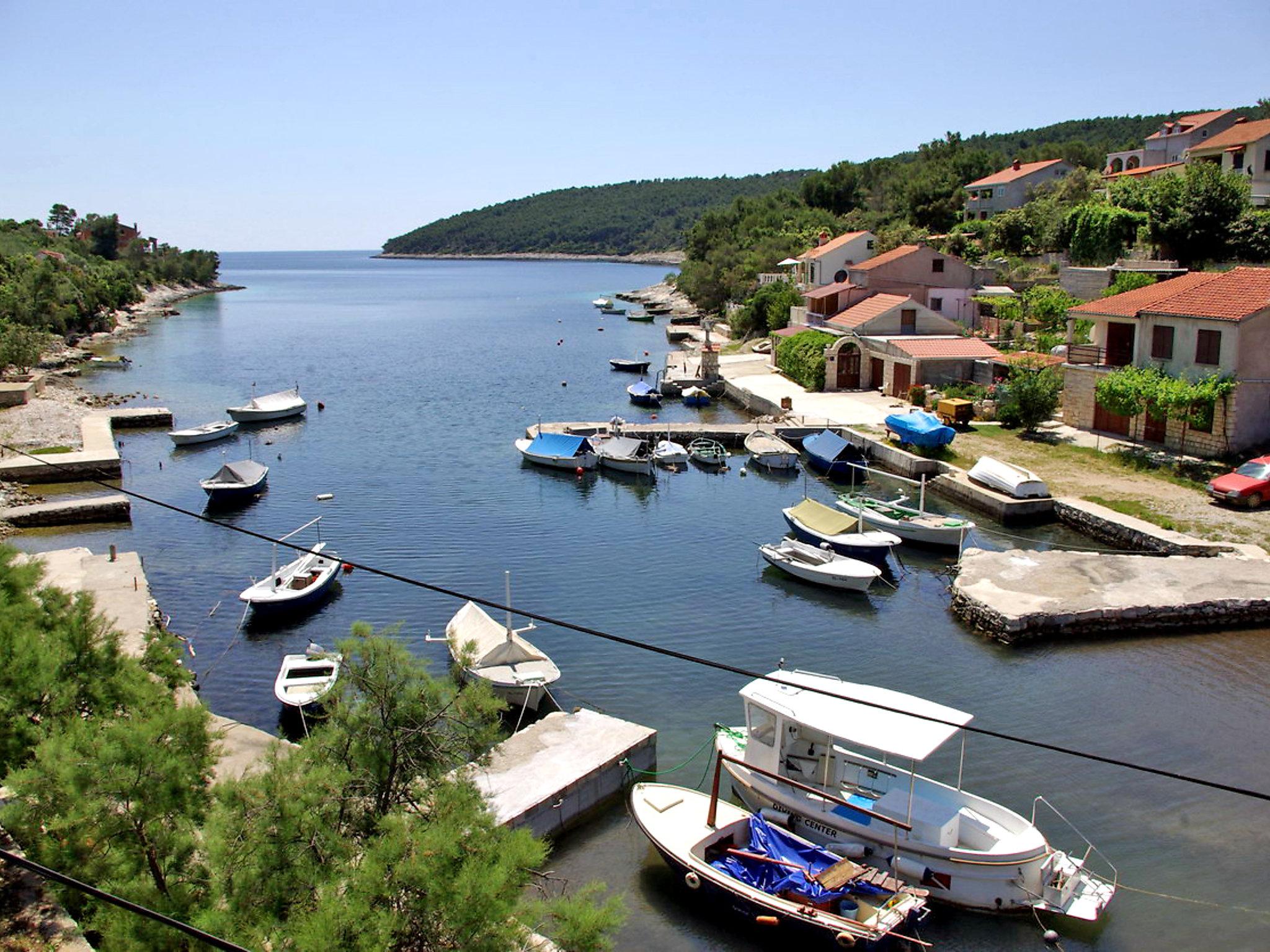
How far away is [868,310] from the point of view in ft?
194

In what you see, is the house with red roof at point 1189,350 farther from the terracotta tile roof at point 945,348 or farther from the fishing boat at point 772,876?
the fishing boat at point 772,876

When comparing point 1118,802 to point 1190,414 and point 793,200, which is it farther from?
point 793,200

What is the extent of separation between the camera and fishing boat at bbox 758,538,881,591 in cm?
2998

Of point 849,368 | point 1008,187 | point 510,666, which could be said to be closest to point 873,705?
point 510,666

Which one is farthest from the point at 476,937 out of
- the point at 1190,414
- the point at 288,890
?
the point at 1190,414

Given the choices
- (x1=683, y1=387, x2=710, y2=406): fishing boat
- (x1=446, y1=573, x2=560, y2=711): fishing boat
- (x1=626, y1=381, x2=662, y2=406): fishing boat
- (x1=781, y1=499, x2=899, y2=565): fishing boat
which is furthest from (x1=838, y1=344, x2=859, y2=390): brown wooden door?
(x1=446, y1=573, x2=560, y2=711): fishing boat

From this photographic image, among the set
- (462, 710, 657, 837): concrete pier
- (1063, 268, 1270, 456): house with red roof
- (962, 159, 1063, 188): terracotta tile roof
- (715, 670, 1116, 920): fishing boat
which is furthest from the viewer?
(962, 159, 1063, 188): terracotta tile roof

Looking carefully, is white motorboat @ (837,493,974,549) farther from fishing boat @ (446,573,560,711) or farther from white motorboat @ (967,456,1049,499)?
fishing boat @ (446,573,560,711)

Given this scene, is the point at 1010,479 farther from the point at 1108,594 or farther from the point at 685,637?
the point at 685,637

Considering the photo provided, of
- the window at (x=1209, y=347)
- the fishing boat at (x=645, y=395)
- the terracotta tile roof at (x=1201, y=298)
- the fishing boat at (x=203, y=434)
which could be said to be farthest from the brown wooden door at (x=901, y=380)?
the fishing boat at (x=203, y=434)

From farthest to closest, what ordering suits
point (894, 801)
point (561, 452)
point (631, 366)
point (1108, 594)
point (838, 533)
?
point (631, 366) < point (561, 452) < point (838, 533) < point (1108, 594) < point (894, 801)

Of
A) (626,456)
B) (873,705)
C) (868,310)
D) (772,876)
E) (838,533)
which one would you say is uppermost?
(868,310)

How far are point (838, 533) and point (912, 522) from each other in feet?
9.17

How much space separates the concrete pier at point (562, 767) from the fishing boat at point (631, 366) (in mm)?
54470
